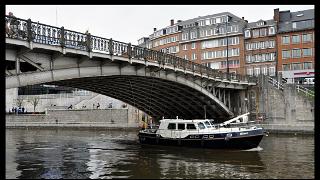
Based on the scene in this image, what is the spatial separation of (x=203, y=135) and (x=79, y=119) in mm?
37992

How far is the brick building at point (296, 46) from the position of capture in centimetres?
6962

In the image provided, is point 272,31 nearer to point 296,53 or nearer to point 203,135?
point 296,53

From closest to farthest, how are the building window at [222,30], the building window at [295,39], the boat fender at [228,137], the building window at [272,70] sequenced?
the boat fender at [228,137], the building window at [295,39], the building window at [272,70], the building window at [222,30]

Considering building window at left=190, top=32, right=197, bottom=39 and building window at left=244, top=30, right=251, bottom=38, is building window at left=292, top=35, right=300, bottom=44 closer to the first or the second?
building window at left=244, top=30, right=251, bottom=38

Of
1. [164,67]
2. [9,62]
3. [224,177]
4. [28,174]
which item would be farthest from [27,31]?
[164,67]

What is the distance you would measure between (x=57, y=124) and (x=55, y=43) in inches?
1914

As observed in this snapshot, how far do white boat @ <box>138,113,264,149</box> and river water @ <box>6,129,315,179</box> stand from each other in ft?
2.04

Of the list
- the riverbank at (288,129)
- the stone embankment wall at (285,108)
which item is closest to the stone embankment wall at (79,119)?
the stone embankment wall at (285,108)

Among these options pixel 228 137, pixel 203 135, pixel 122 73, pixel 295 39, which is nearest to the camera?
pixel 122 73

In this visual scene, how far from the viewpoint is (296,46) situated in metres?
71.1

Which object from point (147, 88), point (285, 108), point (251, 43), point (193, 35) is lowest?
point (285, 108)

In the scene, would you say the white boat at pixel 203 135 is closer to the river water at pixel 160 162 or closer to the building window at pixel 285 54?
the river water at pixel 160 162

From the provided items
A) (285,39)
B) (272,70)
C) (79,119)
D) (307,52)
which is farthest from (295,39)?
(79,119)

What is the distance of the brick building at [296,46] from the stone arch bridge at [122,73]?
20.8m
